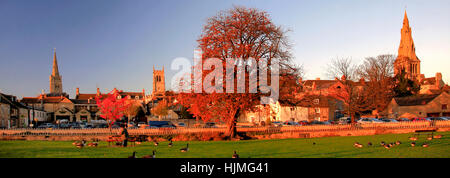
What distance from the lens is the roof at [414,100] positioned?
6981 cm

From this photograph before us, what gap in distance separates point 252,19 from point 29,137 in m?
23.9

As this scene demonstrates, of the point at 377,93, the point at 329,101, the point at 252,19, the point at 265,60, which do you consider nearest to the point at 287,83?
the point at 265,60

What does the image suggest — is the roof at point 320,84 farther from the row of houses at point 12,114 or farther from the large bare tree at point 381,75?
the row of houses at point 12,114

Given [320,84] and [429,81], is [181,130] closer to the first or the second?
[320,84]

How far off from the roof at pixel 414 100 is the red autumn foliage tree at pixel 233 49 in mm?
50237

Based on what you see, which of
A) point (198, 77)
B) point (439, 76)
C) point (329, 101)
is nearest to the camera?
point (198, 77)

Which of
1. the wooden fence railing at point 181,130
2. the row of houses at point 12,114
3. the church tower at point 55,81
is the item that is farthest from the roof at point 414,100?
the church tower at point 55,81

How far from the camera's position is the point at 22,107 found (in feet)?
233

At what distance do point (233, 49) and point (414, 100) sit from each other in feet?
181

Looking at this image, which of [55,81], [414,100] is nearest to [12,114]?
[414,100]

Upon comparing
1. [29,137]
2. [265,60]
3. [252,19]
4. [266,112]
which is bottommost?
[29,137]

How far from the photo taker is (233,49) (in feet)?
103
